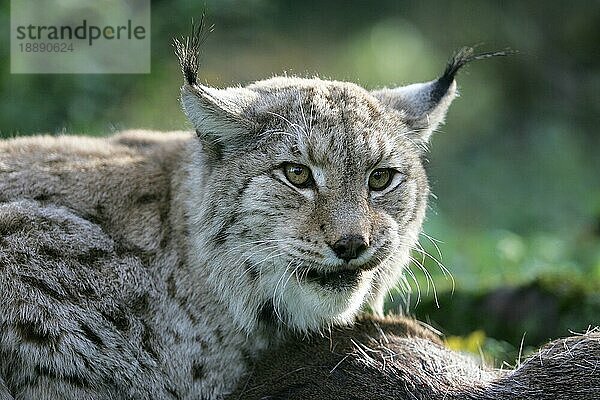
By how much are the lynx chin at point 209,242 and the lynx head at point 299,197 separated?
10mm

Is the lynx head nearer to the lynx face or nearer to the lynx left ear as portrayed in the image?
the lynx face

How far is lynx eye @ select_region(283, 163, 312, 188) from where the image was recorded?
6145mm

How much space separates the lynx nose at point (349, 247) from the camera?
579 cm

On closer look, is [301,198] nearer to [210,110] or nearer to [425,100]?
[210,110]

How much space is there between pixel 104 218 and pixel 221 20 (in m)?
7.00

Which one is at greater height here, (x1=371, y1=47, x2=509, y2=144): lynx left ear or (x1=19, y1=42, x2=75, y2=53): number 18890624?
(x1=19, y1=42, x2=75, y2=53): number 18890624

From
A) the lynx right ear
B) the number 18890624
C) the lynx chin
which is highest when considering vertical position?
the number 18890624

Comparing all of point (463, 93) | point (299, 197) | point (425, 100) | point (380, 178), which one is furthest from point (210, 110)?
point (463, 93)

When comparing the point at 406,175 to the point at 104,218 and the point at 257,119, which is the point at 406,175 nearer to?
the point at 257,119

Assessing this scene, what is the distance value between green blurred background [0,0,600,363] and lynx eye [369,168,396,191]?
3354 millimetres

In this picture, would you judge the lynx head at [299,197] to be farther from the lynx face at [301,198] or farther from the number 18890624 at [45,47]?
the number 18890624 at [45,47]

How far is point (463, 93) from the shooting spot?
60.3ft

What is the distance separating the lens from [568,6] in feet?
60.2

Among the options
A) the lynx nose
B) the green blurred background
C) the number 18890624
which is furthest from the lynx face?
the number 18890624
